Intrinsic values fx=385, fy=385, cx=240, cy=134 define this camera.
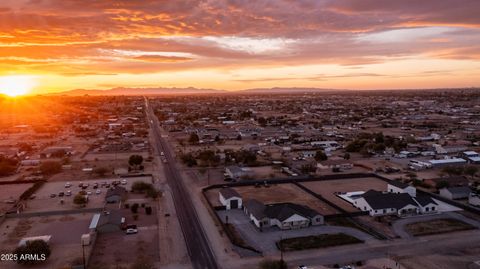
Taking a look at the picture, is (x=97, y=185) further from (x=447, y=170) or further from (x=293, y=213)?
(x=447, y=170)

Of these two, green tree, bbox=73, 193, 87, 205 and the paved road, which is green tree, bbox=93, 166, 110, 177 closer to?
the paved road

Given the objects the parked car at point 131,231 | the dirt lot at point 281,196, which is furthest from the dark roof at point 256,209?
the parked car at point 131,231

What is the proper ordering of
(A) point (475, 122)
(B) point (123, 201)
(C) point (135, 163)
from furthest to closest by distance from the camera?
(A) point (475, 122) < (C) point (135, 163) < (B) point (123, 201)

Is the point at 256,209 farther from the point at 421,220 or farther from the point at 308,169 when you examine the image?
the point at 308,169

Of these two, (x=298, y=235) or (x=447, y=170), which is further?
(x=447, y=170)

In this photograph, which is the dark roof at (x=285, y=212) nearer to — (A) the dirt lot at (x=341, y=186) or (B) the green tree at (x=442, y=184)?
(A) the dirt lot at (x=341, y=186)

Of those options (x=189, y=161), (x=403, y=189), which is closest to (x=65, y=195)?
(x=189, y=161)

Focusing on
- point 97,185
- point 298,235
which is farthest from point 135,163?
point 298,235
